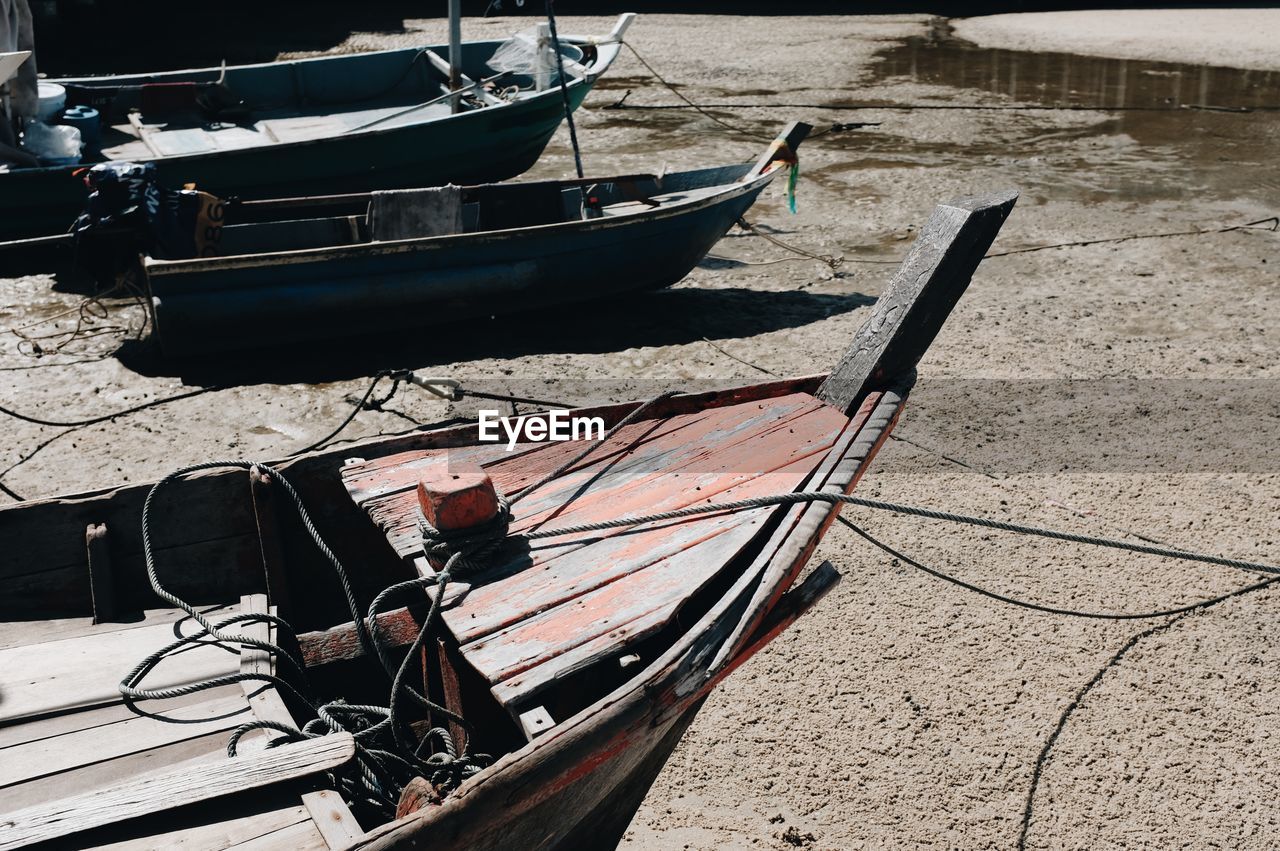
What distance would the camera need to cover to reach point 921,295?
4.34 metres

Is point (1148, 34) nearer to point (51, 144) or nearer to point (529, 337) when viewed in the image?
point (529, 337)

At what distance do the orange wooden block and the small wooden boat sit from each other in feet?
15.7

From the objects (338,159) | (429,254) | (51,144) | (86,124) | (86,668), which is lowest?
(86,668)

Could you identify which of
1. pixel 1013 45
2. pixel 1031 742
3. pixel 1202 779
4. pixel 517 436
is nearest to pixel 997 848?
pixel 1031 742

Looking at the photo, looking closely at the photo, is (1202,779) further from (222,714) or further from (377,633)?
(222,714)

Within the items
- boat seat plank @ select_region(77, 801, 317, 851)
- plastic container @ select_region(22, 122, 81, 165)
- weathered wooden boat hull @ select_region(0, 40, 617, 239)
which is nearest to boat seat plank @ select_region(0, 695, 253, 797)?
boat seat plank @ select_region(77, 801, 317, 851)

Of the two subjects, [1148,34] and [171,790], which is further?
[1148,34]

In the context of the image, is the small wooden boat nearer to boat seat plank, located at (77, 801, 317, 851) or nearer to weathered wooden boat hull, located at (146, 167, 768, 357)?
weathered wooden boat hull, located at (146, 167, 768, 357)

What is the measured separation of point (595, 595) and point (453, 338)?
5631 millimetres

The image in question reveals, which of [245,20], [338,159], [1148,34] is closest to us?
[338,159]

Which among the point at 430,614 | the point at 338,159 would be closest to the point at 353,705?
the point at 430,614

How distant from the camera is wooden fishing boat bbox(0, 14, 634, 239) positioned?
9570 millimetres

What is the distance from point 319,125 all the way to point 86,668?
9.12 metres

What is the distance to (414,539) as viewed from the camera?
3.82 metres
